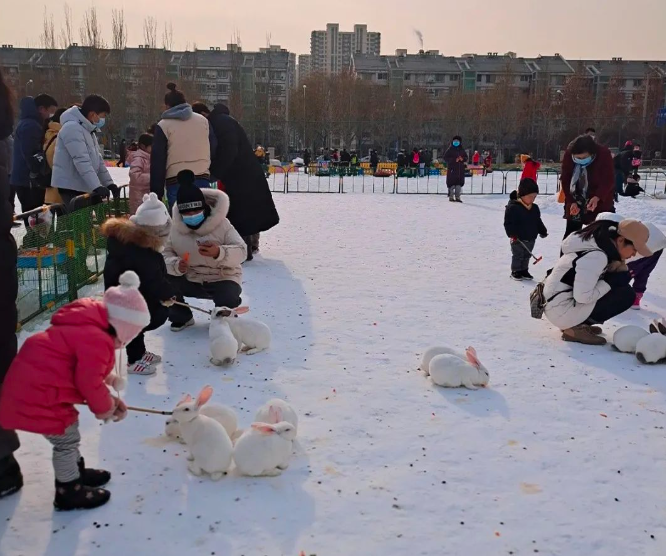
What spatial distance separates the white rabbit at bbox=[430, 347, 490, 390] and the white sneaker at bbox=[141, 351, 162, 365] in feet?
6.49

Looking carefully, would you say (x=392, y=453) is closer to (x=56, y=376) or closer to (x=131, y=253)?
(x=56, y=376)

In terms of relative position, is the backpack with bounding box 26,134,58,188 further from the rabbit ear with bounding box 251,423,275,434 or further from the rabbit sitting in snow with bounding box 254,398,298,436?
the rabbit ear with bounding box 251,423,275,434

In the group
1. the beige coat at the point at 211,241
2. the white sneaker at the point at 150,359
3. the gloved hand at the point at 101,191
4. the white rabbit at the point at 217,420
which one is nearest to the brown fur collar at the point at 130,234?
the white sneaker at the point at 150,359

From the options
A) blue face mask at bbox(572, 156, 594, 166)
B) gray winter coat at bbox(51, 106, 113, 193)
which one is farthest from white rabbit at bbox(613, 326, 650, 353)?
gray winter coat at bbox(51, 106, 113, 193)

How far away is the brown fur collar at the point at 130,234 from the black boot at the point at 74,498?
1.98 metres

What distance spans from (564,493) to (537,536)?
0.44m

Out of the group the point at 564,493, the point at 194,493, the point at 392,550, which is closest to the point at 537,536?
the point at 564,493

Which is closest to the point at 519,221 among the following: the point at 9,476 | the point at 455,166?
the point at 9,476

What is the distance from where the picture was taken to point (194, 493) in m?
3.35

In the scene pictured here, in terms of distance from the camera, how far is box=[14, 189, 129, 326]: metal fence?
20.2 feet

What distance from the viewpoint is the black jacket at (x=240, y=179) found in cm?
836

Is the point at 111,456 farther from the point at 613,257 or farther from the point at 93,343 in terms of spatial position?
the point at 613,257

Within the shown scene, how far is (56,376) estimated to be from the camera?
2980 millimetres

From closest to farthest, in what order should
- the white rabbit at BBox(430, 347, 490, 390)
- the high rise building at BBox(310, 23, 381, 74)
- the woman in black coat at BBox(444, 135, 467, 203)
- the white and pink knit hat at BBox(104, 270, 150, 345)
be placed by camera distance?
the white and pink knit hat at BBox(104, 270, 150, 345), the white rabbit at BBox(430, 347, 490, 390), the woman in black coat at BBox(444, 135, 467, 203), the high rise building at BBox(310, 23, 381, 74)
